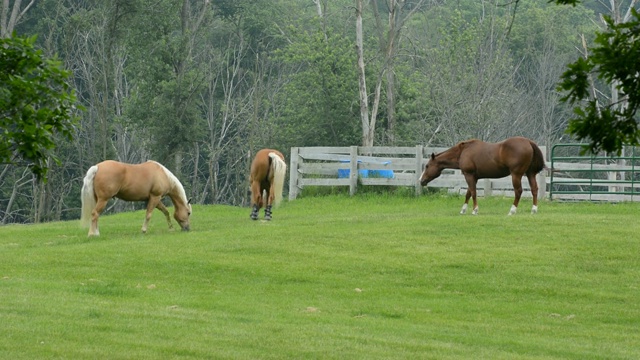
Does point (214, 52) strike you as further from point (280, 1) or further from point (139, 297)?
point (139, 297)

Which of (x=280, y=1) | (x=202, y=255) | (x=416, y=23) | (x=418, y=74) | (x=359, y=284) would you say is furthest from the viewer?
(x=416, y=23)

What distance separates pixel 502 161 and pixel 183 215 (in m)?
6.75

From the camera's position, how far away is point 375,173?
1158 inches

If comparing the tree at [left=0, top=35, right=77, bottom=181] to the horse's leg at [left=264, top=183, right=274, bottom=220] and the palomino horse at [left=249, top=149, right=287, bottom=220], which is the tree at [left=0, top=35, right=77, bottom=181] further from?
the horse's leg at [left=264, top=183, right=274, bottom=220]

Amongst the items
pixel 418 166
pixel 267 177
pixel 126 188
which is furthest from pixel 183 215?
pixel 418 166

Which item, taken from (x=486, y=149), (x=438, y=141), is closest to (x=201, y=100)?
(x=438, y=141)

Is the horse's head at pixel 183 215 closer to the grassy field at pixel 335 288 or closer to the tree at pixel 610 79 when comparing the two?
the grassy field at pixel 335 288

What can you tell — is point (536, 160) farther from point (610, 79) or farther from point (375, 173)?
point (610, 79)

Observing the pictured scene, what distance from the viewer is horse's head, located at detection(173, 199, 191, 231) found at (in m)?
20.8

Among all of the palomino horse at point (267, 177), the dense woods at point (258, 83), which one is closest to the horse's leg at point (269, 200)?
the palomino horse at point (267, 177)

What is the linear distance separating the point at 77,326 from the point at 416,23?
55641 mm

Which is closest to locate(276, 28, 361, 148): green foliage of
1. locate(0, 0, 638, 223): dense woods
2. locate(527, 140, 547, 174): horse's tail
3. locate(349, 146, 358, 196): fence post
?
locate(0, 0, 638, 223): dense woods

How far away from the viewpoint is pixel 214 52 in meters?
54.2

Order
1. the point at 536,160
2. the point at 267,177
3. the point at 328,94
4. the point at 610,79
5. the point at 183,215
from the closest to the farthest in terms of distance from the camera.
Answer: the point at 610,79, the point at 183,215, the point at 536,160, the point at 267,177, the point at 328,94
